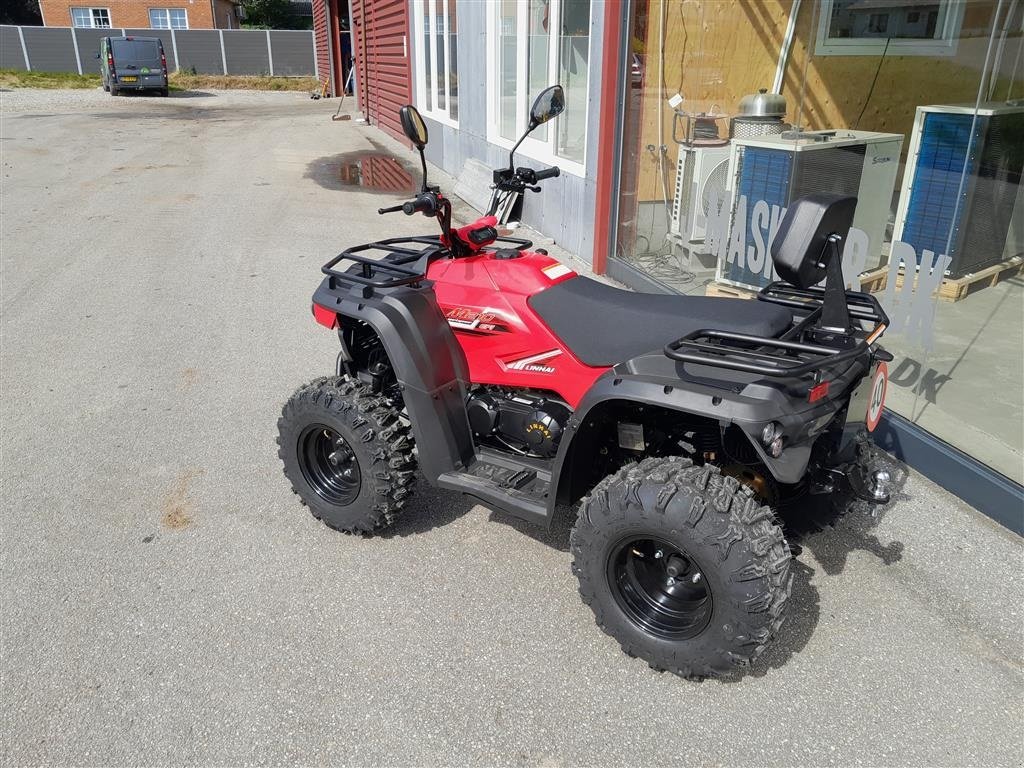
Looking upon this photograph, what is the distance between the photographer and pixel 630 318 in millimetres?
2848

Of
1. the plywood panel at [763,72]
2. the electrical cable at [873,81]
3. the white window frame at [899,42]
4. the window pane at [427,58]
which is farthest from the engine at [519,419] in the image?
the window pane at [427,58]

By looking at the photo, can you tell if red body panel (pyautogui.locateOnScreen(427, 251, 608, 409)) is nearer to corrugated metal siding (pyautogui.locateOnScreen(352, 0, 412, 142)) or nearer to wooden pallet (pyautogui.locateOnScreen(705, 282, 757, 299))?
wooden pallet (pyautogui.locateOnScreen(705, 282, 757, 299))

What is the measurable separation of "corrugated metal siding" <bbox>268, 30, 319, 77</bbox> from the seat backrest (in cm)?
3980

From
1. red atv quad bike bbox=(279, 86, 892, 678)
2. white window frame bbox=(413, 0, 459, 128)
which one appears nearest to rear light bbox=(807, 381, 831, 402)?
red atv quad bike bbox=(279, 86, 892, 678)

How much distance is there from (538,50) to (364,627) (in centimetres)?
706

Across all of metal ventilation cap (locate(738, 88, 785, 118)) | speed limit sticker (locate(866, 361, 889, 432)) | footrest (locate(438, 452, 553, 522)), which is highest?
metal ventilation cap (locate(738, 88, 785, 118))

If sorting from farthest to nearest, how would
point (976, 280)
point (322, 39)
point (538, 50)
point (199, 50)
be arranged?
point (199, 50) → point (322, 39) → point (538, 50) → point (976, 280)

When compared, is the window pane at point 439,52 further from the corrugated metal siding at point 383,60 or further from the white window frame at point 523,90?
the white window frame at point 523,90

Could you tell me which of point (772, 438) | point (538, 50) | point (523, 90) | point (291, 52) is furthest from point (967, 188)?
point (291, 52)

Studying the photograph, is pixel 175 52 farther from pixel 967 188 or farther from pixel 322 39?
pixel 967 188

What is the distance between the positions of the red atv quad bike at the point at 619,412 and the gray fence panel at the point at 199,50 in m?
38.5

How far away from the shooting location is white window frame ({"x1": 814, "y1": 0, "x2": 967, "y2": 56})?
4.17 meters

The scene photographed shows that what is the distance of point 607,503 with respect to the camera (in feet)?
8.50

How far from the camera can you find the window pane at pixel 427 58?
13281 mm
